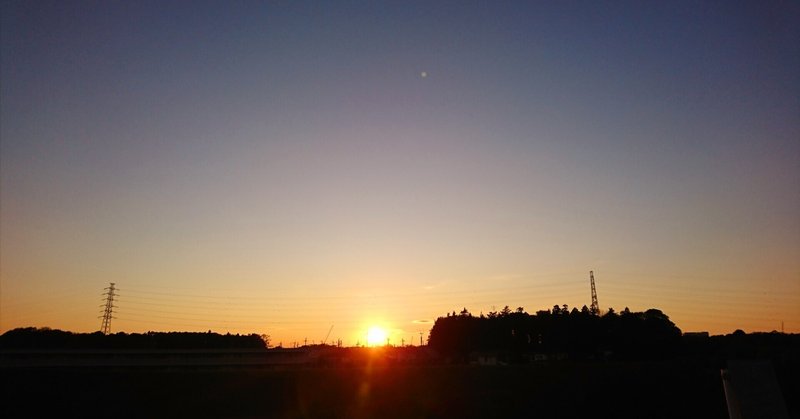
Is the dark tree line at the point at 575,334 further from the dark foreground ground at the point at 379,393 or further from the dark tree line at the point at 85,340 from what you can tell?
the dark tree line at the point at 85,340

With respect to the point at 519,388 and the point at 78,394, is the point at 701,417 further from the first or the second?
the point at 78,394

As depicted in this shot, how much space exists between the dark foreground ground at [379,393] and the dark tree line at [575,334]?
32.1 meters

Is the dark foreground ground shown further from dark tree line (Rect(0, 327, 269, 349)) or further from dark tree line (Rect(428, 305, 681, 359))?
dark tree line (Rect(0, 327, 269, 349))

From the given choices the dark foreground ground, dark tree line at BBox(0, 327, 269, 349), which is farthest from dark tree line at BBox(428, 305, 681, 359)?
dark tree line at BBox(0, 327, 269, 349)

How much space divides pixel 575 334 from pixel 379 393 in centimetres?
4693

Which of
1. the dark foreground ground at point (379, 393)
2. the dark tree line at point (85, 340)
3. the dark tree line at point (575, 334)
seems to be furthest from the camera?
the dark tree line at point (85, 340)

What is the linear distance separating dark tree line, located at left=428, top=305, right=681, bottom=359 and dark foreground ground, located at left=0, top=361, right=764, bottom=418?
105ft

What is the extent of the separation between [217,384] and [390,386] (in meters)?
11.8

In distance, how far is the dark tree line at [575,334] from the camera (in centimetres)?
7219

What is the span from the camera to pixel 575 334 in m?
75.2

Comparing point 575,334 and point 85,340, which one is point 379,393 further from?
point 85,340

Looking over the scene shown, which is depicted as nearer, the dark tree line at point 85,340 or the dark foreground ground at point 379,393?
the dark foreground ground at point 379,393

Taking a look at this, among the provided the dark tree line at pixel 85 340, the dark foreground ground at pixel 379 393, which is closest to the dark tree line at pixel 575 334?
the dark foreground ground at pixel 379 393

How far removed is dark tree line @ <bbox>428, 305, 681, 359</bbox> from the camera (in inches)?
2842
